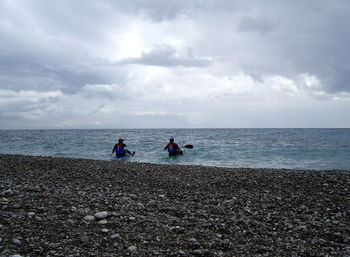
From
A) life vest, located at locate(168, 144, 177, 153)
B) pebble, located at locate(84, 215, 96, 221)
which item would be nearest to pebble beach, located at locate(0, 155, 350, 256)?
pebble, located at locate(84, 215, 96, 221)

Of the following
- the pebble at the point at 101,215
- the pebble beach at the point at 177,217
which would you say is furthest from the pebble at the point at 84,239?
the pebble at the point at 101,215

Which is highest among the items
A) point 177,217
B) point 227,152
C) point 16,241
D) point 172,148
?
point 172,148

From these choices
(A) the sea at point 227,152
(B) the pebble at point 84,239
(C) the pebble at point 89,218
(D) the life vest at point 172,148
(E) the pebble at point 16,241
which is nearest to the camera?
(E) the pebble at point 16,241

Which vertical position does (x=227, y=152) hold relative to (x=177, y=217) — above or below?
below

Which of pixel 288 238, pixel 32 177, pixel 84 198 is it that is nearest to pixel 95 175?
pixel 32 177

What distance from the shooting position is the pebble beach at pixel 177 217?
484cm

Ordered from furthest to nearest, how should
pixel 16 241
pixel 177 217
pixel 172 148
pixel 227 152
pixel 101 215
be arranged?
1. pixel 227 152
2. pixel 172 148
3. pixel 177 217
4. pixel 101 215
5. pixel 16 241

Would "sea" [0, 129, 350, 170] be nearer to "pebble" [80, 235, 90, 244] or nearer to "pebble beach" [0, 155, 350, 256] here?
"pebble beach" [0, 155, 350, 256]

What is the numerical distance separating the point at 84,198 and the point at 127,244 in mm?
3236

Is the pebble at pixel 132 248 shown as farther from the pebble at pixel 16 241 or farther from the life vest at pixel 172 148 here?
the life vest at pixel 172 148

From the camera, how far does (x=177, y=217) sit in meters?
6.52

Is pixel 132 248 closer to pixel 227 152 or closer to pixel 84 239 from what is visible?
pixel 84 239

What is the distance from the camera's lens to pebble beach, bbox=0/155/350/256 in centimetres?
484

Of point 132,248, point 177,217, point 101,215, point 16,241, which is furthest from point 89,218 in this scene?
point 177,217
